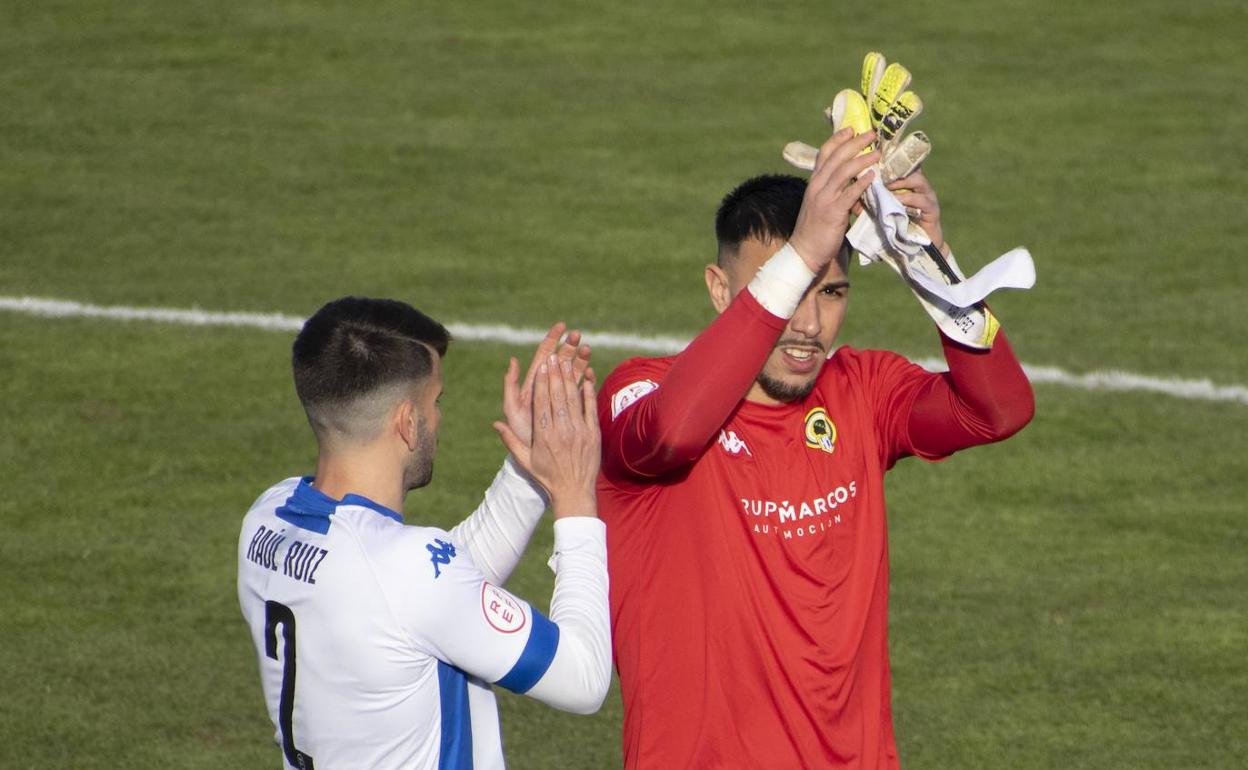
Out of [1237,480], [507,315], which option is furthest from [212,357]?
[1237,480]

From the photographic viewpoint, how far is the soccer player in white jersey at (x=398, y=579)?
3.63m

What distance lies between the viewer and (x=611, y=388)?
435 centimetres

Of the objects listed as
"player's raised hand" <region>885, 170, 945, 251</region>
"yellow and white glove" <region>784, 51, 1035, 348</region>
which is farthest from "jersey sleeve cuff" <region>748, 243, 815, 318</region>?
"player's raised hand" <region>885, 170, 945, 251</region>

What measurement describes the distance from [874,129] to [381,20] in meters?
13.3

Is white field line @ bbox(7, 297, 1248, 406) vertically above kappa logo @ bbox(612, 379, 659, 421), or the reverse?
kappa logo @ bbox(612, 379, 659, 421)

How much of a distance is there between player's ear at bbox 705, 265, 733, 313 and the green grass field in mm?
2662

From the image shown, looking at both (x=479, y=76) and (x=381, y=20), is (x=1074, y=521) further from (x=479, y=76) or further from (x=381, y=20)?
(x=381, y=20)

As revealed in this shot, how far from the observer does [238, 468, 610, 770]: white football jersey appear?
11.9 feet

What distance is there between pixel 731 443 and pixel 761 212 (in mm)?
560

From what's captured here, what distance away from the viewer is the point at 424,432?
3.88m

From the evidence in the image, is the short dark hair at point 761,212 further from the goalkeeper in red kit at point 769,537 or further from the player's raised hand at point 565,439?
the player's raised hand at point 565,439

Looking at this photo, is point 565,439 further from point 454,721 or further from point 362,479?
point 454,721

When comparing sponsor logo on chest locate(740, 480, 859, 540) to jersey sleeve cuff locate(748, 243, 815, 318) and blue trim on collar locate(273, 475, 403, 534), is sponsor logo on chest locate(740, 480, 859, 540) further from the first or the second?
blue trim on collar locate(273, 475, 403, 534)

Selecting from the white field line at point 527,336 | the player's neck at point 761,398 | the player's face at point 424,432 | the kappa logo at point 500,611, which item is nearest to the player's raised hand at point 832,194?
the player's neck at point 761,398
